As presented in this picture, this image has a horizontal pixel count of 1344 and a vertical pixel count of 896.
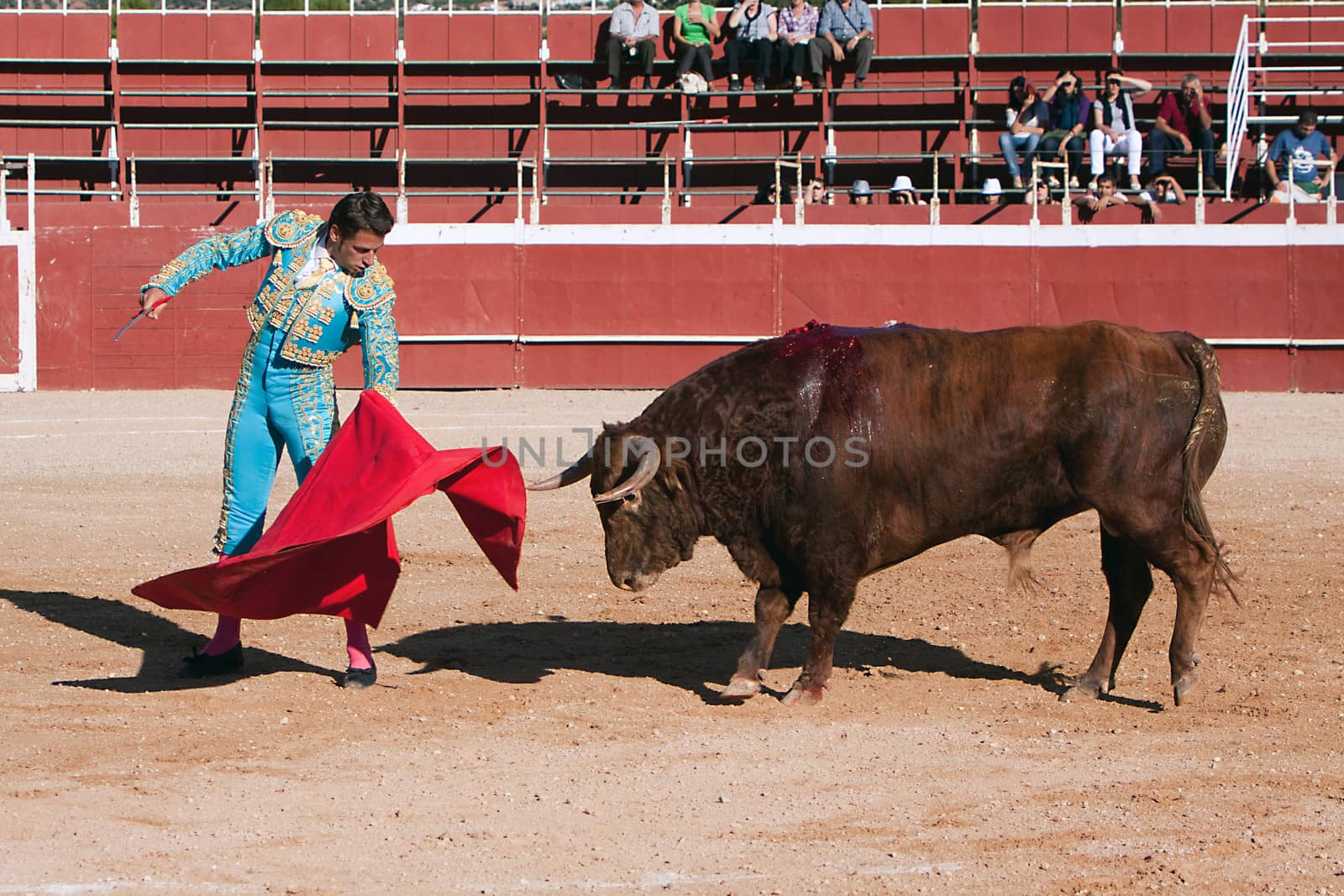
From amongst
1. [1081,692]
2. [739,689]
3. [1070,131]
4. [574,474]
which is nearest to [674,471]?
[574,474]

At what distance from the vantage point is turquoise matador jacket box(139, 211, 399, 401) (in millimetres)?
4695

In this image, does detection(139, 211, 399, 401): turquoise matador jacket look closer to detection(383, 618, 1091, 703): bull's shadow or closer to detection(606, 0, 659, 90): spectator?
detection(383, 618, 1091, 703): bull's shadow

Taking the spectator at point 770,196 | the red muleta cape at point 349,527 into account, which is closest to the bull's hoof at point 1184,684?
the red muleta cape at point 349,527

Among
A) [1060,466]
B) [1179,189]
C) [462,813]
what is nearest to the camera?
[462,813]

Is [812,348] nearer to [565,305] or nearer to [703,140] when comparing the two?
[565,305]

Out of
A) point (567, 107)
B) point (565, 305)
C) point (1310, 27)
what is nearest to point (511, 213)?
point (565, 305)

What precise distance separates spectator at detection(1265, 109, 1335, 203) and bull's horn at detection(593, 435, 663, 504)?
11280 millimetres

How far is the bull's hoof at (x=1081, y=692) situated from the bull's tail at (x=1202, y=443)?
0.50 meters

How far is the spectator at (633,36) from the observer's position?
16406 millimetres

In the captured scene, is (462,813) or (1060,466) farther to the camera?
(1060,466)

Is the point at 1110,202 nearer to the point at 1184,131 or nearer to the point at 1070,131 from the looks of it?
the point at 1070,131

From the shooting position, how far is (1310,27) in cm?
1650

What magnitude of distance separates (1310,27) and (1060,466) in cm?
1382

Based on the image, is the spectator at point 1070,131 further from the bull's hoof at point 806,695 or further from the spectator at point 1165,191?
the bull's hoof at point 806,695
